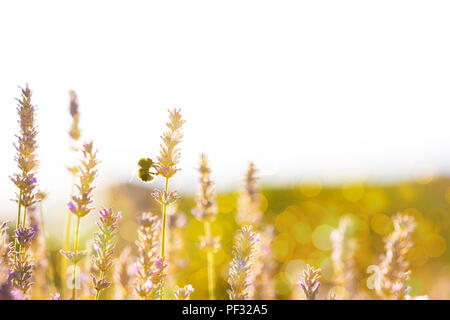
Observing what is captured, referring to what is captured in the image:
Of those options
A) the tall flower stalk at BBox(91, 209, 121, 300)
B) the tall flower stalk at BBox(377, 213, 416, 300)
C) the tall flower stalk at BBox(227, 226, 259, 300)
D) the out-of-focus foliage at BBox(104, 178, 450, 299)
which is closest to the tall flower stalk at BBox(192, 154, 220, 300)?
the tall flower stalk at BBox(227, 226, 259, 300)

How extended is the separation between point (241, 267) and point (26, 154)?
104cm

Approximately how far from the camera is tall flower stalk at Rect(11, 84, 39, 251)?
5.24ft

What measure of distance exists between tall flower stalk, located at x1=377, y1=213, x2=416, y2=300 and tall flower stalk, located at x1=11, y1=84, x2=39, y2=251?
1.56 metres

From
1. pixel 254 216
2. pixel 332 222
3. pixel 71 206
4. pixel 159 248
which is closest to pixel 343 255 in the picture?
pixel 254 216

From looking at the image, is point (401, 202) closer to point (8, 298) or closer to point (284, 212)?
point (284, 212)

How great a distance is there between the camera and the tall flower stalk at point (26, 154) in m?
1.60

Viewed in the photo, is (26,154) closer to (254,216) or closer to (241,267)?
(241,267)

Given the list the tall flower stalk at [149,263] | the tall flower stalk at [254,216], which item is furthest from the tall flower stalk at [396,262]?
the tall flower stalk at [149,263]

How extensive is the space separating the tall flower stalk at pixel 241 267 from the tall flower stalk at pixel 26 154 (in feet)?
2.84

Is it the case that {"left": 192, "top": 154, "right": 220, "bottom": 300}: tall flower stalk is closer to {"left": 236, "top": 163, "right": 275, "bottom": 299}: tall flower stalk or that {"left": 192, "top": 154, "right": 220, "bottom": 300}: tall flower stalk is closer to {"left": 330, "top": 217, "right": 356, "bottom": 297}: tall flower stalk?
{"left": 236, "top": 163, "right": 275, "bottom": 299}: tall flower stalk

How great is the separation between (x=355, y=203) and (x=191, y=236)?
3.05 meters

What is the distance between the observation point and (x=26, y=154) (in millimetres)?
1664

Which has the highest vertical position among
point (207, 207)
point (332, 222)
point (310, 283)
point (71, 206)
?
point (332, 222)
